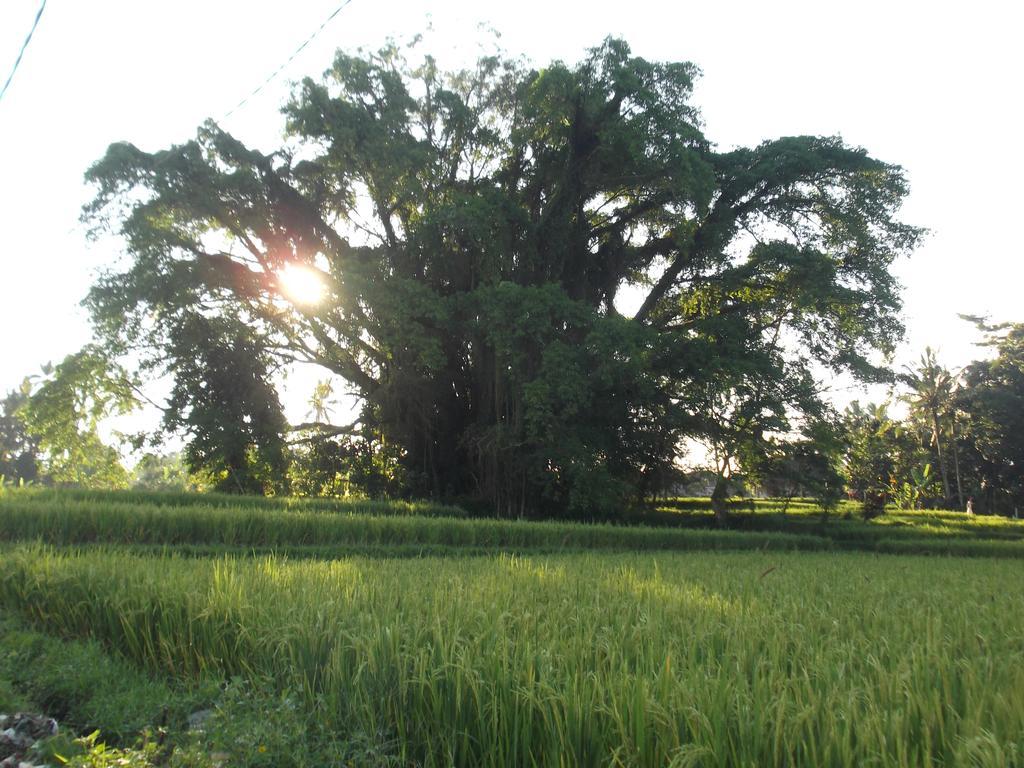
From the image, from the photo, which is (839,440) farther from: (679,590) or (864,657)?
(864,657)

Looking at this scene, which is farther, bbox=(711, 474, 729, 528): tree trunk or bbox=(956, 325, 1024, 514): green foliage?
bbox=(956, 325, 1024, 514): green foliage

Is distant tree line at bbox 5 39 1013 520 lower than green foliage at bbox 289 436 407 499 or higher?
higher

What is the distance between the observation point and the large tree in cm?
1809

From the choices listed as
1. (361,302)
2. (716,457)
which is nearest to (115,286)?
(361,302)

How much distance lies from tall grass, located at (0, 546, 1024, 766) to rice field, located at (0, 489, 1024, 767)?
0.01m

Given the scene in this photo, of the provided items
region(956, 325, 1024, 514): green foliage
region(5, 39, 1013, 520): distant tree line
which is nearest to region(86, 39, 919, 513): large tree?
region(5, 39, 1013, 520): distant tree line

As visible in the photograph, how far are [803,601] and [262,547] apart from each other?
7.77 metres

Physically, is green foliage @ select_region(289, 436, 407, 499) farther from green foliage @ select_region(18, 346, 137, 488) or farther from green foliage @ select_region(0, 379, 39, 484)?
green foliage @ select_region(0, 379, 39, 484)

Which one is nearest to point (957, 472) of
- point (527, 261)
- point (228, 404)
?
point (527, 261)

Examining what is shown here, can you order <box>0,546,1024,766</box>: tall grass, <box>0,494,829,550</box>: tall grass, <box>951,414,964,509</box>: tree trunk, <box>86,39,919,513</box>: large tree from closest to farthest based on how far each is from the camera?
<box>0,546,1024,766</box>: tall grass → <box>0,494,829,550</box>: tall grass → <box>86,39,919,513</box>: large tree → <box>951,414,964,509</box>: tree trunk

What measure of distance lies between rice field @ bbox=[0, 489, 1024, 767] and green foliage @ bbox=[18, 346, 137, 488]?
15923mm

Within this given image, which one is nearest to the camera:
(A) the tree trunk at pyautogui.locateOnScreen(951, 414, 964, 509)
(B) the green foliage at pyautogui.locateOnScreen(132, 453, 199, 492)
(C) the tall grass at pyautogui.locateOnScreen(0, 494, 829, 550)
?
(C) the tall grass at pyautogui.locateOnScreen(0, 494, 829, 550)

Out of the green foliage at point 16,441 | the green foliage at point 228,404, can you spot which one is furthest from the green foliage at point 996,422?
the green foliage at point 16,441

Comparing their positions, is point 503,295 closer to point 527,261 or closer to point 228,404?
point 527,261
